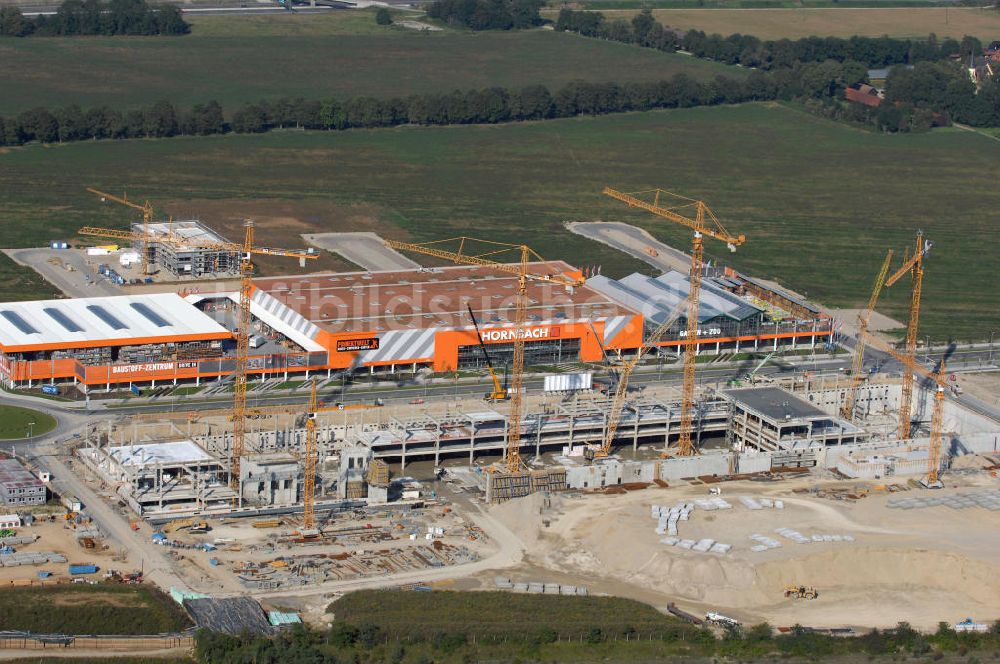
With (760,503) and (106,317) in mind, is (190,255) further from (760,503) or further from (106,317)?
(760,503)

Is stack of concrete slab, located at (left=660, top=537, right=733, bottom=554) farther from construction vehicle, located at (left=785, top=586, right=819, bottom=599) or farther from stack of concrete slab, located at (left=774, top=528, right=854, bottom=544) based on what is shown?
construction vehicle, located at (left=785, top=586, right=819, bottom=599)

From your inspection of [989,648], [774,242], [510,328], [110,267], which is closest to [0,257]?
→ [110,267]

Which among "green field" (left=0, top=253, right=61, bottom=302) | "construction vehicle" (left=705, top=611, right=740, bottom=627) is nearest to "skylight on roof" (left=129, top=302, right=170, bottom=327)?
"green field" (left=0, top=253, right=61, bottom=302)

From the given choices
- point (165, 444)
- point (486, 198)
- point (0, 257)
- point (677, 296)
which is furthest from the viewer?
point (486, 198)

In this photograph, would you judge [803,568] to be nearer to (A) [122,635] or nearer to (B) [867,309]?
(A) [122,635]

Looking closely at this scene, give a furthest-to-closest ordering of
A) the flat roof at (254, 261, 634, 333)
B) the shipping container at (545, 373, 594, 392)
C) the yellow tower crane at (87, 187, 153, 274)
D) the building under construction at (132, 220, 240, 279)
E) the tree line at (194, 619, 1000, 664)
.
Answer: the yellow tower crane at (87, 187, 153, 274)
the building under construction at (132, 220, 240, 279)
the flat roof at (254, 261, 634, 333)
the shipping container at (545, 373, 594, 392)
the tree line at (194, 619, 1000, 664)

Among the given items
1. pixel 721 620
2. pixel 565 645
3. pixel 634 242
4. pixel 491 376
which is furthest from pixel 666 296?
pixel 565 645
